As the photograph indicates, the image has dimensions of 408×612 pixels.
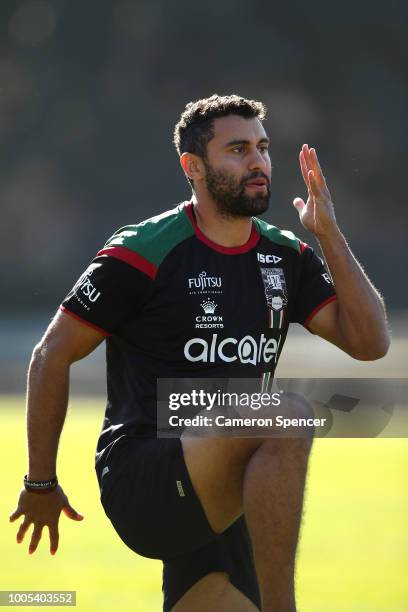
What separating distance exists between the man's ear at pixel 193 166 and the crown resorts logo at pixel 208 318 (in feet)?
1.53

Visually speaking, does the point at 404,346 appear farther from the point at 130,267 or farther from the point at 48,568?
the point at 130,267

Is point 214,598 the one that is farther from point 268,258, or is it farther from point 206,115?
point 206,115

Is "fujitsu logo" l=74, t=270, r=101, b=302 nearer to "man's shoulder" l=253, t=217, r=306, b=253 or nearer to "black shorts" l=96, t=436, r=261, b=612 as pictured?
"black shorts" l=96, t=436, r=261, b=612

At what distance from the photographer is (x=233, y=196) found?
3709mm

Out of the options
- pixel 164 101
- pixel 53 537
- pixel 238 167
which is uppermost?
pixel 164 101

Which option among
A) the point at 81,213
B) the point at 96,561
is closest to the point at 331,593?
the point at 96,561

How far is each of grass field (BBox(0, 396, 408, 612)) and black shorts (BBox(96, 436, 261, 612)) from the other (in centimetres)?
105

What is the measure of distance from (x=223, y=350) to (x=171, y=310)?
203mm

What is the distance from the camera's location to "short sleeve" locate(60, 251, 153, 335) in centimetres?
350

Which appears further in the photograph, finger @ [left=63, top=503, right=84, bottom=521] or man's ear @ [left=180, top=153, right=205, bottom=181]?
man's ear @ [left=180, top=153, right=205, bottom=181]

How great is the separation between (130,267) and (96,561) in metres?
2.38

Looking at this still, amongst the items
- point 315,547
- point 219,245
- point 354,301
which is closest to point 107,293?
point 219,245

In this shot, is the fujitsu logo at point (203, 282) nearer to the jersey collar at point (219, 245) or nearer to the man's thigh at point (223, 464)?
the jersey collar at point (219, 245)

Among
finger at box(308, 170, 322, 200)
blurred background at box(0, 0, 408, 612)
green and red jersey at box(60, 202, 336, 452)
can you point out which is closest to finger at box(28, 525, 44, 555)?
green and red jersey at box(60, 202, 336, 452)
